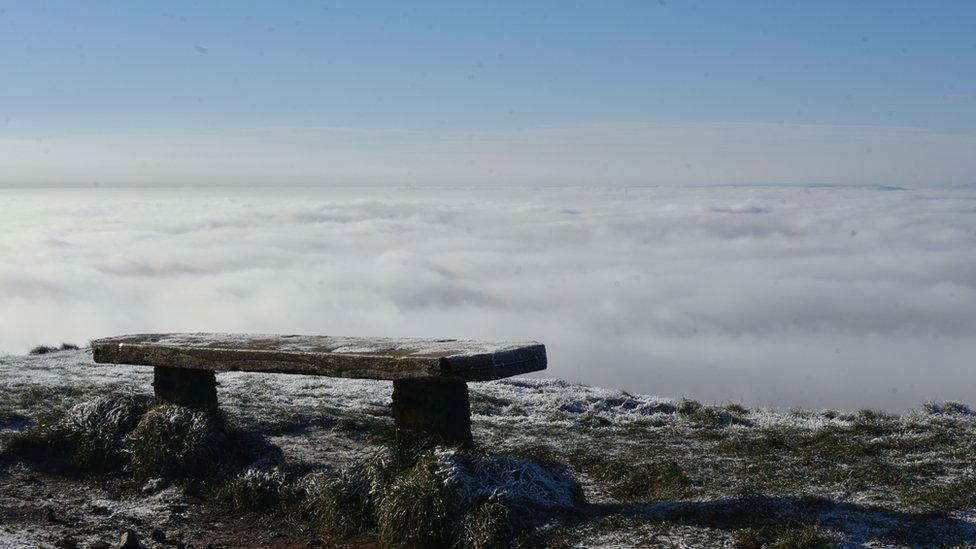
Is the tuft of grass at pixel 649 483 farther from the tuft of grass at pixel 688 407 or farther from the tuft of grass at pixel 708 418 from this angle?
the tuft of grass at pixel 688 407

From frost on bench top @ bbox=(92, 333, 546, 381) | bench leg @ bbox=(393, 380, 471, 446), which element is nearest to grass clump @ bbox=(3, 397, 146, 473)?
frost on bench top @ bbox=(92, 333, 546, 381)

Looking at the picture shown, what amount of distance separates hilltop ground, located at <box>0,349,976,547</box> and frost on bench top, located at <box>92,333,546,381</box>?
59cm

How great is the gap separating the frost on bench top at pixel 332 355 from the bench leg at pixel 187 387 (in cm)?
22

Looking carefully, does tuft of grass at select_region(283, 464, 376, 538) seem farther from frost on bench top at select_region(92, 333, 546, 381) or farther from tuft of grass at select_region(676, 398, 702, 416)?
tuft of grass at select_region(676, 398, 702, 416)

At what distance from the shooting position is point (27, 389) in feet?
40.5

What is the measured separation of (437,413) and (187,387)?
3113mm

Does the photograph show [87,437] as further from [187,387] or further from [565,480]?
[565,480]

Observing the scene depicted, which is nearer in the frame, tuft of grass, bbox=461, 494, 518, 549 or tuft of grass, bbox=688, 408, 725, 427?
tuft of grass, bbox=461, 494, 518, 549

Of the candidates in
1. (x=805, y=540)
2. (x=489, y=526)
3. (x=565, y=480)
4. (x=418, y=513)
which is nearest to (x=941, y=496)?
(x=805, y=540)

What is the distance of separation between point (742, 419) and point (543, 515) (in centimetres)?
565

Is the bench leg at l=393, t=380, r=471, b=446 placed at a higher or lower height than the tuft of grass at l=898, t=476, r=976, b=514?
higher

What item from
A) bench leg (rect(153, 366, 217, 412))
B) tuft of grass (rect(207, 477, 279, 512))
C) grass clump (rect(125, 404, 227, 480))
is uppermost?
bench leg (rect(153, 366, 217, 412))

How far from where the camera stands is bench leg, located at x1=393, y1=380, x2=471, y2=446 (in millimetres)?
7855

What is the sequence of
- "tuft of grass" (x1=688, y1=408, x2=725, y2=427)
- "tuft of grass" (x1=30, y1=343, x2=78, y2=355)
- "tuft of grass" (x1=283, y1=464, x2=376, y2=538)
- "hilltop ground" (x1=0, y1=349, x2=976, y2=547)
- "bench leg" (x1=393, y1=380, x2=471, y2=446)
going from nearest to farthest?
"hilltop ground" (x1=0, y1=349, x2=976, y2=547), "tuft of grass" (x1=283, y1=464, x2=376, y2=538), "bench leg" (x1=393, y1=380, x2=471, y2=446), "tuft of grass" (x1=688, y1=408, x2=725, y2=427), "tuft of grass" (x1=30, y1=343, x2=78, y2=355)
